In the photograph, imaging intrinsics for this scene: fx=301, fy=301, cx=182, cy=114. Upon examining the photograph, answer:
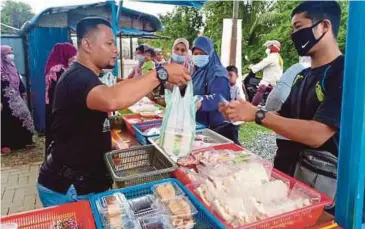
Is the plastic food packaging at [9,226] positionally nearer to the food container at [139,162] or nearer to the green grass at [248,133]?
the food container at [139,162]

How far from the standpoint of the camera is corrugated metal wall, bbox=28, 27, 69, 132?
5.88m

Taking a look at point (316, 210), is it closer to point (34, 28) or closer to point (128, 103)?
point (128, 103)

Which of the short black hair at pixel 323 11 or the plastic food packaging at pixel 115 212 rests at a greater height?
the short black hair at pixel 323 11

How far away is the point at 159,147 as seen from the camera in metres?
1.83

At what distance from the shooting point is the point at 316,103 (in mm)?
1620

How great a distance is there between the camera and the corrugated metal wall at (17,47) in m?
6.09

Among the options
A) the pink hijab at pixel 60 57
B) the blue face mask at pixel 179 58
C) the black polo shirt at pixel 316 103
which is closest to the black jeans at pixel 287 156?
the black polo shirt at pixel 316 103

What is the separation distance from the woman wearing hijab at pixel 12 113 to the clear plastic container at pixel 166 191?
15.7 feet

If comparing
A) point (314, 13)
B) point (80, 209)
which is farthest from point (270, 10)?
point (80, 209)

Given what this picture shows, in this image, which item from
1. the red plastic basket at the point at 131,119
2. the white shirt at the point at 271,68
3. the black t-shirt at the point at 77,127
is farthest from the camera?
the white shirt at the point at 271,68

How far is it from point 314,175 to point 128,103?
41.7 inches

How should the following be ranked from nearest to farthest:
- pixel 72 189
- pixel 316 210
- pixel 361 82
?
pixel 361 82, pixel 316 210, pixel 72 189

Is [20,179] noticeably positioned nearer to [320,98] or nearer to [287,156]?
[287,156]

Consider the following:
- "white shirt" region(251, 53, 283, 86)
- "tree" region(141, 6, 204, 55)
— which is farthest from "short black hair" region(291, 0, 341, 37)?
"tree" region(141, 6, 204, 55)
